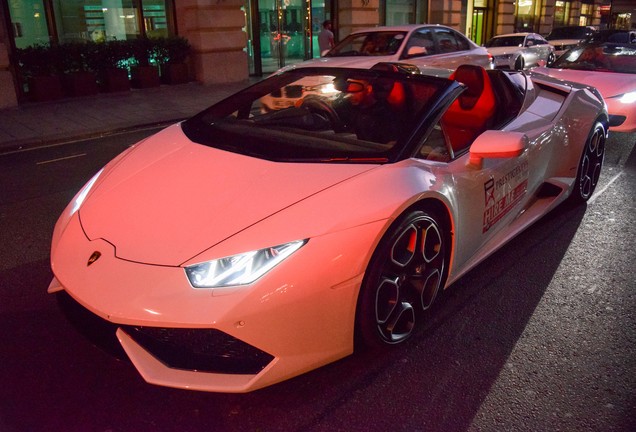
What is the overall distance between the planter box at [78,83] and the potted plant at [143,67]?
1.29m

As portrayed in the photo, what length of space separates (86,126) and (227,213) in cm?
789

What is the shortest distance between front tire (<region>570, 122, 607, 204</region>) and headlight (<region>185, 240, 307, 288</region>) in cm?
329

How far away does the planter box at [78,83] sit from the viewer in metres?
12.1

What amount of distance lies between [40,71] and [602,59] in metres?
10.9

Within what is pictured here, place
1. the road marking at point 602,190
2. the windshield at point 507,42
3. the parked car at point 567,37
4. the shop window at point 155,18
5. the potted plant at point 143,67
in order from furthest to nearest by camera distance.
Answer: the parked car at point 567,37 → the windshield at point 507,42 → the shop window at point 155,18 → the potted plant at point 143,67 → the road marking at point 602,190

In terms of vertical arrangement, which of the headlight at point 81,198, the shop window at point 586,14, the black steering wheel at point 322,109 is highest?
the shop window at point 586,14

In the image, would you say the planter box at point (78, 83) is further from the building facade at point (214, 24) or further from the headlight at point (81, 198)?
the headlight at point (81, 198)

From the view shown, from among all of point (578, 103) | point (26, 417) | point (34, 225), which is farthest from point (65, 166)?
point (578, 103)

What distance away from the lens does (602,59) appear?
8117 mm

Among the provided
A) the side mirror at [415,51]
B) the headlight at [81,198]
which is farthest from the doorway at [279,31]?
the headlight at [81,198]

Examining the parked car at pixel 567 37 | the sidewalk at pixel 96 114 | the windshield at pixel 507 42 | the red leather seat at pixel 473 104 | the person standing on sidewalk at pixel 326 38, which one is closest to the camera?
the red leather seat at pixel 473 104

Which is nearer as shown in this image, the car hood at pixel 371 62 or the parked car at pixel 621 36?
the car hood at pixel 371 62

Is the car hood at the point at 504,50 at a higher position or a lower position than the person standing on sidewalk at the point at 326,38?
lower

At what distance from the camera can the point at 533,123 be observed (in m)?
3.78
